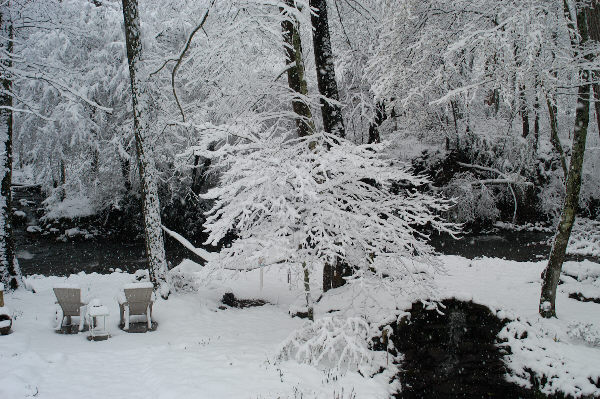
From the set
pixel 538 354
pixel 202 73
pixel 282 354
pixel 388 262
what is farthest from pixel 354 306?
pixel 202 73

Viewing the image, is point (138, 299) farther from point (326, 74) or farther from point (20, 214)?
point (20, 214)

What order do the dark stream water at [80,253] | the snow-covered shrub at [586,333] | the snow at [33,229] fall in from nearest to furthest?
the snow-covered shrub at [586,333]
the dark stream water at [80,253]
the snow at [33,229]

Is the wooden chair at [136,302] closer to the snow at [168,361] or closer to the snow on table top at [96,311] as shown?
the snow at [168,361]

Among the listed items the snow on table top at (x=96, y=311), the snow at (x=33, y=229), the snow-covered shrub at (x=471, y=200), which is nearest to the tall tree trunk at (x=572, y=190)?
the snow on table top at (x=96, y=311)

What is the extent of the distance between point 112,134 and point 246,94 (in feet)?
45.3

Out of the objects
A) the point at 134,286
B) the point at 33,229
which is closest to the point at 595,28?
the point at 134,286

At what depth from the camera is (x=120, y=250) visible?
18.6 m

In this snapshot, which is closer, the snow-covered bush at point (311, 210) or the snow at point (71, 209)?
the snow-covered bush at point (311, 210)

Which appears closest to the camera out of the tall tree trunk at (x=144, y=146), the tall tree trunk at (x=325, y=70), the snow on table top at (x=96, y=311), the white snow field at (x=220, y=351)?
the white snow field at (x=220, y=351)

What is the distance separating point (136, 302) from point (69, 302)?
114 cm

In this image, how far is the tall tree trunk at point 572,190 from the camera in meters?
7.25

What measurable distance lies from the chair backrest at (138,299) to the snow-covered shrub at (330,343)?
115 inches

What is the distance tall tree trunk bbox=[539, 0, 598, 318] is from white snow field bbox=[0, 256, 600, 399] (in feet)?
1.79

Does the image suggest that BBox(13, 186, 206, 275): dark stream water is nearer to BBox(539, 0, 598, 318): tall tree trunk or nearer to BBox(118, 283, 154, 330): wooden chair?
BBox(118, 283, 154, 330): wooden chair
